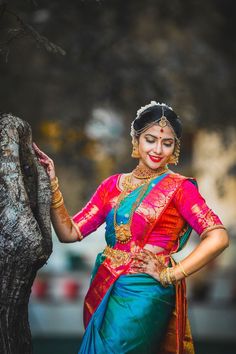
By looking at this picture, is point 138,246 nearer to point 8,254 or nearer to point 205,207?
point 205,207

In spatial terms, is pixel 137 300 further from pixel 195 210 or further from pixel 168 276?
pixel 195 210

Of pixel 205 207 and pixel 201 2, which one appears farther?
pixel 201 2

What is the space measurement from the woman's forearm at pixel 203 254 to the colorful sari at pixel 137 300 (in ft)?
0.50

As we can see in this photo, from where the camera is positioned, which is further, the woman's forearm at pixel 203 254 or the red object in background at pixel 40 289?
the red object in background at pixel 40 289

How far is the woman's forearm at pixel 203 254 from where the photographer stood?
5020mm

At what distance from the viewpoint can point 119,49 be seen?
12.4m

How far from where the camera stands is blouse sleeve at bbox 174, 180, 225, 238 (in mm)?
5062

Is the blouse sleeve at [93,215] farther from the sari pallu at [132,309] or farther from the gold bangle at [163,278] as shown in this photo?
the gold bangle at [163,278]

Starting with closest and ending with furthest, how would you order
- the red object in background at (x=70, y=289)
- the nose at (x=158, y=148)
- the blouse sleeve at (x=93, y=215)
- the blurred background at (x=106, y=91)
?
1. the nose at (x=158, y=148)
2. the blouse sleeve at (x=93, y=215)
3. the blurred background at (x=106, y=91)
4. the red object in background at (x=70, y=289)

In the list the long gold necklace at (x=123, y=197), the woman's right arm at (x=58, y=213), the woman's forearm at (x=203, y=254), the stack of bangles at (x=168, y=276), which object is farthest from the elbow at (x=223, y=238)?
the woman's right arm at (x=58, y=213)

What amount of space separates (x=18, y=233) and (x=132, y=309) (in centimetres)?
79

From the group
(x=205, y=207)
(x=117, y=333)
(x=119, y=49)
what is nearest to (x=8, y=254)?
(x=117, y=333)

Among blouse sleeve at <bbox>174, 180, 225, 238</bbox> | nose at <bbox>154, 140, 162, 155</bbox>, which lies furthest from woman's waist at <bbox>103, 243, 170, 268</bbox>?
nose at <bbox>154, 140, 162, 155</bbox>

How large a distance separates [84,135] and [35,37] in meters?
10.1
